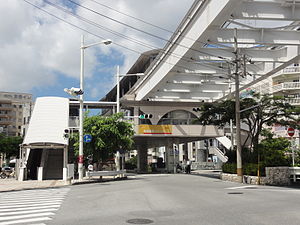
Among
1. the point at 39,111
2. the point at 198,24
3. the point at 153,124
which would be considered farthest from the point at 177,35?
the point at 153,124

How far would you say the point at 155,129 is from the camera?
40.3 meters

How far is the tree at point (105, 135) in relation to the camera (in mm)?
28781

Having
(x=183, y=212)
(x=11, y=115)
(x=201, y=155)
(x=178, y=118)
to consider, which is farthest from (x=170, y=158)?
(x=11, y=115)

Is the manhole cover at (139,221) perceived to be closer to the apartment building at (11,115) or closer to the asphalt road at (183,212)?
the asphalt road at (183,212)

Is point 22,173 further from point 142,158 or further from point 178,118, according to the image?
point 142,158

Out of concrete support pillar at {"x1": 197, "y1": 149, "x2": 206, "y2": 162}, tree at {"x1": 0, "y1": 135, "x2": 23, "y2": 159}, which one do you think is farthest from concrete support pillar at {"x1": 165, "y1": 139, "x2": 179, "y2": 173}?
concrete support pillar at {"x1": 197, "y1": 149, "x2": 206, "y2": 162}

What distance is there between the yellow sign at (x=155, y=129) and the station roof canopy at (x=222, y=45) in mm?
3943

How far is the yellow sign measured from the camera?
40.0 m

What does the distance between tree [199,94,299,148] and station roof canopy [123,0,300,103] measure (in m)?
2.40

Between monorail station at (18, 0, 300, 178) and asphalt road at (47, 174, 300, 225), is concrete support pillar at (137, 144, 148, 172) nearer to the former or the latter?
monorail station at (18, 0, 300, 178)

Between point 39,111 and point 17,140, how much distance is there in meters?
30.3

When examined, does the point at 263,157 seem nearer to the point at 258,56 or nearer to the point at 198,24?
the point at 258,56

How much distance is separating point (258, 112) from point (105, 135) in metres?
12.3

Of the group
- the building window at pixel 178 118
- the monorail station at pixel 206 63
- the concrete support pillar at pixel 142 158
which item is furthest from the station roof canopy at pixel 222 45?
the concrete support pillar at pixel 142 158
